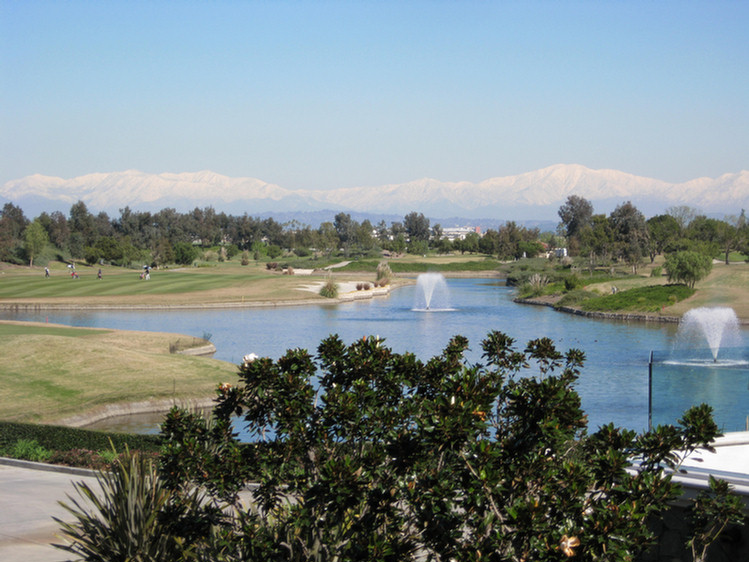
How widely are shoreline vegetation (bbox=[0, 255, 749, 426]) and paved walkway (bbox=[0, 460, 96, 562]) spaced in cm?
726

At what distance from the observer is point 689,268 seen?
66750 millimetres

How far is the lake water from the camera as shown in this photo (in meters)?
35.3

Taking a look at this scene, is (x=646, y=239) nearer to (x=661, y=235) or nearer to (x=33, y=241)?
(x=661, y=235)

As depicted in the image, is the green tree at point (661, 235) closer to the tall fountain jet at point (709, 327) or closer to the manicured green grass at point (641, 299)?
the manicured green grass at point (641, 299)

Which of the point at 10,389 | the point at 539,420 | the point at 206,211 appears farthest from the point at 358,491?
the point at 206,211

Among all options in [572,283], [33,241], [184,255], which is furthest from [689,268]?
[33,241]

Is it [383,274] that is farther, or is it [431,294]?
[383,274]

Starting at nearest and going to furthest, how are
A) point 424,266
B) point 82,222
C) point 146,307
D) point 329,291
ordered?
point 146,307, point 329,291, point 424,266, point 82,222

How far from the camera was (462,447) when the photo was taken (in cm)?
599

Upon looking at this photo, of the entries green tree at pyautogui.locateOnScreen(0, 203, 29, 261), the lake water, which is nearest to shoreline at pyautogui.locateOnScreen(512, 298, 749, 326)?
the lake water

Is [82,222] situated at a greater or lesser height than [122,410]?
greater

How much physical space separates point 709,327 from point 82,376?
44917 mm

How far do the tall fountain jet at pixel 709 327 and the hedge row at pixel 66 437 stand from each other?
126ft

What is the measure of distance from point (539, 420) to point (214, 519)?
10.7 feet
